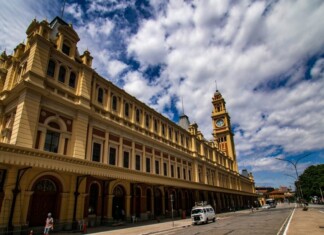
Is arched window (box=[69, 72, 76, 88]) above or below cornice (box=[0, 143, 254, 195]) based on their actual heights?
above

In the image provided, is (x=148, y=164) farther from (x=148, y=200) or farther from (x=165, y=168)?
(x=165, y=168)

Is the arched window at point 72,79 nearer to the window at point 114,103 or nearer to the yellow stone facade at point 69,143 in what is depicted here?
the yellow stone facade at point 69,143

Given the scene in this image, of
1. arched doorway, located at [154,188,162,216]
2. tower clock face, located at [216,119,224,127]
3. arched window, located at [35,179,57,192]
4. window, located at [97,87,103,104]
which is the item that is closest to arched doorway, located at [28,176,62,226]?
arched window, located at [35,179,57,192]

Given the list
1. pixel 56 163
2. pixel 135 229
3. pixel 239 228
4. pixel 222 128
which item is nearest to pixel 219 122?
pixel 222 128

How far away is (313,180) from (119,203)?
228 ft

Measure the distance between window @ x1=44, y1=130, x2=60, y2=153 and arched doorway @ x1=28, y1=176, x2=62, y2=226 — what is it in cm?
230

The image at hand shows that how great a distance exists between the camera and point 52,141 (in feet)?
62.6

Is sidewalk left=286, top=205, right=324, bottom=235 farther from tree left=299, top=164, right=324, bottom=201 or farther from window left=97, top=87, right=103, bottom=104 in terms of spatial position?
tree left=299, top=164, right=324, bottom=201

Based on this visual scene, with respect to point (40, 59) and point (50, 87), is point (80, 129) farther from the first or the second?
point (40, 59)

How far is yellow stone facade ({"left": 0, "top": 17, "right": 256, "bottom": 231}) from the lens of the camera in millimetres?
15919

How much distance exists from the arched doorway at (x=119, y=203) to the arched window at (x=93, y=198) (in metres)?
2.56

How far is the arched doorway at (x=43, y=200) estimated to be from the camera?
16.6 metres

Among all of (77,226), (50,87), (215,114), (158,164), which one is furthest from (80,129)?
(215,114)

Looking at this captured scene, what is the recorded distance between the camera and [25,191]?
16016 mm
